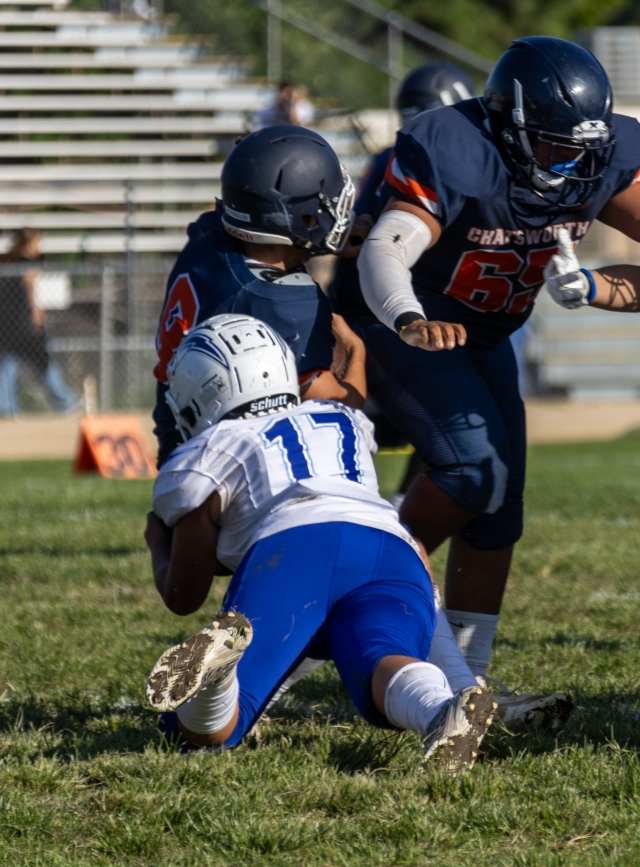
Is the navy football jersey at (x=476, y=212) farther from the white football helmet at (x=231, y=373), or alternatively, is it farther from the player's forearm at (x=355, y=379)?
the white football helmet at (x=231, y=373)

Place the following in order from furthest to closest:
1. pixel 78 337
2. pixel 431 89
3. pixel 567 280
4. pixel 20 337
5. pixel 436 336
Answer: pixel 78 337 → pixel 20 337 → pixel 431 89 → pixel 567 280 → pixel 436 336

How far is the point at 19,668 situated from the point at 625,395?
13899mm

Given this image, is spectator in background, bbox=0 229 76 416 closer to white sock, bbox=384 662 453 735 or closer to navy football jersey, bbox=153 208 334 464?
navy football jersey, bbox=153 208 334 464

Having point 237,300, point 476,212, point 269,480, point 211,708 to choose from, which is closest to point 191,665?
point 211,708

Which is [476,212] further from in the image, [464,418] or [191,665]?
[191,665]

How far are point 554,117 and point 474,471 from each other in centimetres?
91

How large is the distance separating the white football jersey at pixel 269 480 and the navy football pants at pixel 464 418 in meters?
0.50

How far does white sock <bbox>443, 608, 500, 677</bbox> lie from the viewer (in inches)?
132

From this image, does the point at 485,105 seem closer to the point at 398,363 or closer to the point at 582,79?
the point at 582,79

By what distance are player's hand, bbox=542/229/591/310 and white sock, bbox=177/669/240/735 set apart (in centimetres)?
122

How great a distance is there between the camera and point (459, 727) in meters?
2.26

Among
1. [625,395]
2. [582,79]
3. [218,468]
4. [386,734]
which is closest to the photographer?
[218,468]

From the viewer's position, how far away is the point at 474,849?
2.11 metres

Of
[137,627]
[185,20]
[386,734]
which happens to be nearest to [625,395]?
[185,20]
